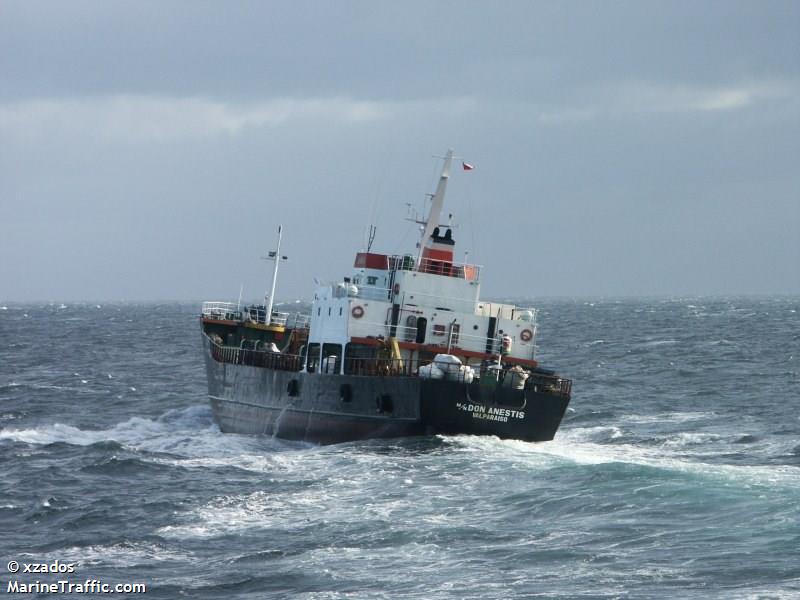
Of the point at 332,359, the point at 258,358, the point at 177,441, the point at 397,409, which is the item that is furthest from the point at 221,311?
the point at 397,409

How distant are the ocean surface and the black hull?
577mm

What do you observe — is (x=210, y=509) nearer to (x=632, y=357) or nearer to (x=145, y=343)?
(x=632, y=357)

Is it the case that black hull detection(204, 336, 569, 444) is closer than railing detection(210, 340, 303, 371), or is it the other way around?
black hull detection(204, 336, 569, 444)

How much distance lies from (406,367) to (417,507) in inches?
403

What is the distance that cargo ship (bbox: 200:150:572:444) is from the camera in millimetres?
34000

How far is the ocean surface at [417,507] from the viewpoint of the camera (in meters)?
20.5

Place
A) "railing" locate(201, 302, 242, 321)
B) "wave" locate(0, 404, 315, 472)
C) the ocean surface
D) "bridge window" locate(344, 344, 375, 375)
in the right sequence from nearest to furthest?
the ocean surface → "wave" locate(0, 404, 315, 472) → "bridge window" locate(344, 344, 375, 375) → "railing" locate(201, 302, 242, 321)

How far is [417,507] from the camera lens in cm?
2628

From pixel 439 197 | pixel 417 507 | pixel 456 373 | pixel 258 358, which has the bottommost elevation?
pixel 417 507

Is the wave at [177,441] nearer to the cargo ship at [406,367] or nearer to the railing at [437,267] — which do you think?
the cargo ship at [406,367]

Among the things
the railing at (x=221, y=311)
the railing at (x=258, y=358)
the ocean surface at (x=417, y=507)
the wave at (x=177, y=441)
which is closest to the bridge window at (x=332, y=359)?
the railing at (x=258, y=358)

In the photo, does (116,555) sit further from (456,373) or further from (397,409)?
(456,373)

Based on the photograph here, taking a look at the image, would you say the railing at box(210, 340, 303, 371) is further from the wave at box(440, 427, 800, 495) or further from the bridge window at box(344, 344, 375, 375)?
the wave at box(440, 427, 800, 495)

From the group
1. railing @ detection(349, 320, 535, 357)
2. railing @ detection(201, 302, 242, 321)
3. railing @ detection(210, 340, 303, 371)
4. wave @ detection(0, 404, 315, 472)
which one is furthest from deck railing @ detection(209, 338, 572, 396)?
railing @ detection(201, 302, 242, 321)
